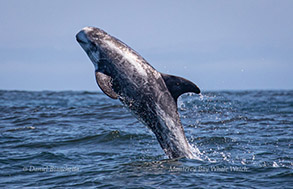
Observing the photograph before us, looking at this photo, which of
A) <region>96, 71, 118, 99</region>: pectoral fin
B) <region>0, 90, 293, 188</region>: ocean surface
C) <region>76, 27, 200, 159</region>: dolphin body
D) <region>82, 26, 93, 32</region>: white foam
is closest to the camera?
<region>0, 90, 293, 188</region>: ocean surface

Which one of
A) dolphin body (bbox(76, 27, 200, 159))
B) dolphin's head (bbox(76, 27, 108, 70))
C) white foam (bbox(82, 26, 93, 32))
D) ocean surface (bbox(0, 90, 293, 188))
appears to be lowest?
ocean surface (bbox(0, 90, 293, 188))

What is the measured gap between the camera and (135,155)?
45.9 ft

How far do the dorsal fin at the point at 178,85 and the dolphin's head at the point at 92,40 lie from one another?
2.00m

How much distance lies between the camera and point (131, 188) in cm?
948

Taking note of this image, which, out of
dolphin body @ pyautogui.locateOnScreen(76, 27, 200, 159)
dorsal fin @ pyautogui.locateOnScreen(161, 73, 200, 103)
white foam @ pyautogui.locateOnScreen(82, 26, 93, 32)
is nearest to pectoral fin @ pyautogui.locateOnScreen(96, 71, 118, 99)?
dolphin body @ pyautogui.locateOnScreen(76, 27, 200, 159)

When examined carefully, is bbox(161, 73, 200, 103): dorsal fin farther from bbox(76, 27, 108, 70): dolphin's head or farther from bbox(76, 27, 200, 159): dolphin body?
bbox(76, 27, 108, 70): dolphin's head

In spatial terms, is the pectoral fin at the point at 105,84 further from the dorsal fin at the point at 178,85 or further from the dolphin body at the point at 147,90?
the dorsal fin at the point at 178,85

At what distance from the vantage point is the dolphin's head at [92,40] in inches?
479

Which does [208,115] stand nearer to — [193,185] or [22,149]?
[22,149]

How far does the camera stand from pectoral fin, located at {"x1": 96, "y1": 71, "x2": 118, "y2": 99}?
11.3 m

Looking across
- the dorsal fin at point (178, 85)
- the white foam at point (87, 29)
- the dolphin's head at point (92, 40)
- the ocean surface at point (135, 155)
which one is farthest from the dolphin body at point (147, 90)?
the white foam at point (87, 29)

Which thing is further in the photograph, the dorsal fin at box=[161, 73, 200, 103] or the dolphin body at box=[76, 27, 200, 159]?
the dolphin body at box=[76, 27, 200, 159]

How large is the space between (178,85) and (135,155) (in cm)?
354

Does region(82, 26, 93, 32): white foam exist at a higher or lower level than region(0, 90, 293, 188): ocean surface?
higher
